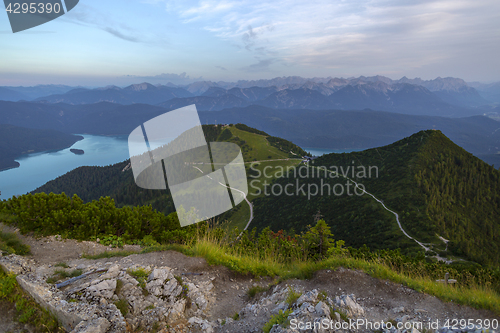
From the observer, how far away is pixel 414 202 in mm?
46812

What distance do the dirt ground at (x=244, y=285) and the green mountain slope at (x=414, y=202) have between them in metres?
35.3

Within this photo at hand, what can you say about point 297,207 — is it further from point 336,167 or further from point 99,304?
point 99,304

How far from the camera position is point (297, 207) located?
220 feet

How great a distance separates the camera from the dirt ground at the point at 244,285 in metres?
4.50

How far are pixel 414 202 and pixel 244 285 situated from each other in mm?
52742

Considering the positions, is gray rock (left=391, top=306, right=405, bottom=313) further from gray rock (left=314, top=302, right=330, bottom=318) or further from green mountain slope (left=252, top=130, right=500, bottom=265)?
green mountain slope (left=252, top=130, right=500, bottom=265)

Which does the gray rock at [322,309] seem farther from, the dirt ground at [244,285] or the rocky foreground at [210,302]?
the dirt ground at [244,285]

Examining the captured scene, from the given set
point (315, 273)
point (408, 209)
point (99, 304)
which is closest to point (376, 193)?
point (408, 209)

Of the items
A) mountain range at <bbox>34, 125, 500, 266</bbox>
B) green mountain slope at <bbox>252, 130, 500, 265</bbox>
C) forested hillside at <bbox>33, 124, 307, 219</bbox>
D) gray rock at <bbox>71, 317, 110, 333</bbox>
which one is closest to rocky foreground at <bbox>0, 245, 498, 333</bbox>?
gray rock at <bbox>71, 317, 110, 333</bbox>

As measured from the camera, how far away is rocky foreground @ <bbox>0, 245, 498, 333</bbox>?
12.8 feet

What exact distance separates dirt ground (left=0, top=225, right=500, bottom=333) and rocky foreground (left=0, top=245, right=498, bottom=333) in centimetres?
2

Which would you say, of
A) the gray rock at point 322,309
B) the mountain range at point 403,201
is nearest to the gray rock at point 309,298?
the gray rock at point 322,309

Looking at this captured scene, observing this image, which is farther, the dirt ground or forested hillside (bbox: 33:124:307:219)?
forested hillside (bbox: 33:124:307:219)

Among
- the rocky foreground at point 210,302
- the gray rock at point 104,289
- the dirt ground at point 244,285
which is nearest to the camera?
the rocky foreground at point 210,302
